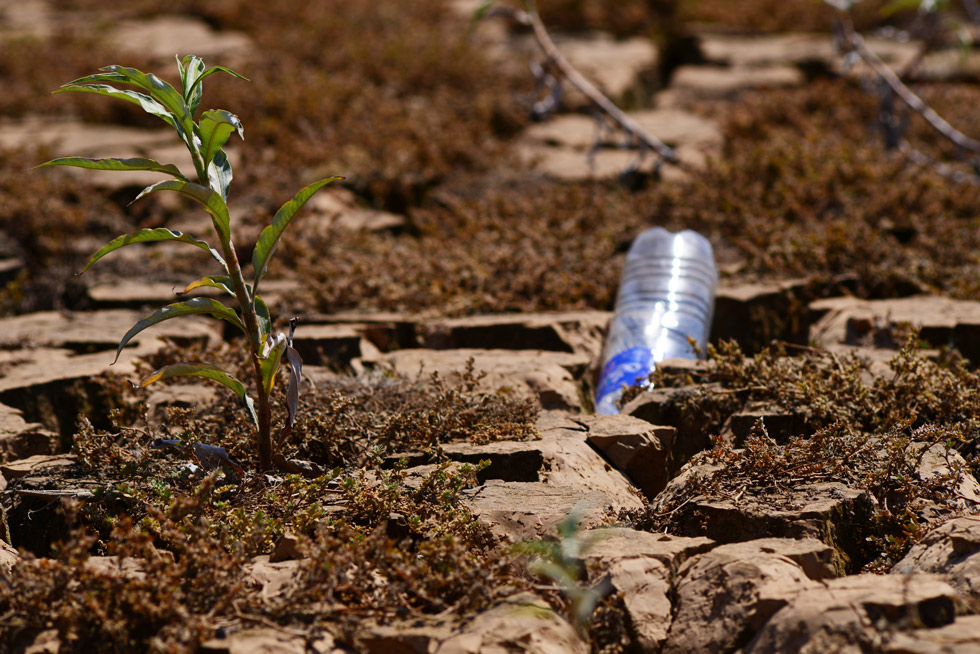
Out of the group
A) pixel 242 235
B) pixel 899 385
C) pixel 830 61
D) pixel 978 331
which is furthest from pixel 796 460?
pixel 830 61

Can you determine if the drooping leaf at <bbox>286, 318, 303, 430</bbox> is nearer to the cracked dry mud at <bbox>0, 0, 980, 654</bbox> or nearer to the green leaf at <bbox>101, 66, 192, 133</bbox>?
the cracked dry mud at <bbox>0, 0, 980, 654</bbox>

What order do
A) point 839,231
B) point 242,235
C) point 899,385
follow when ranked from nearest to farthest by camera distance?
point 899,385
point 839,231
point 242,235

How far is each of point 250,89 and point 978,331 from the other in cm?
721

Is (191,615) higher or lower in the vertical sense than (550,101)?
lower

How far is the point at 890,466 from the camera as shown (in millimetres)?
3342

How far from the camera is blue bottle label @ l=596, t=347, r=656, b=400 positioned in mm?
4750

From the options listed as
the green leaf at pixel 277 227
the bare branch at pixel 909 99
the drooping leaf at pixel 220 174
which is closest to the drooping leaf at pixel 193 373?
the green leaf at pixel 277 227

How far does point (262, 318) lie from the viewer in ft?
11.3

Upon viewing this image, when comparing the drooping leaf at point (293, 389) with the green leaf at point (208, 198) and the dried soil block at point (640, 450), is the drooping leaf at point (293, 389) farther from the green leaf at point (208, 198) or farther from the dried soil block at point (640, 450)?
the dried soil block at point (640, 450)

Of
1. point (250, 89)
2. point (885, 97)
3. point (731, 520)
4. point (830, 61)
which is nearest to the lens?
point (731, 520)

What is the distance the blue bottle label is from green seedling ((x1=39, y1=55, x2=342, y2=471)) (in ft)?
6.49

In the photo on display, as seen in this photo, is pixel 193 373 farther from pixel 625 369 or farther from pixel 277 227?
pixel 625 369

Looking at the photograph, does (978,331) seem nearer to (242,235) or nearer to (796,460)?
(796,460)

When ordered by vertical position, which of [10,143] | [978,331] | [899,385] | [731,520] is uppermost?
[10,143]
